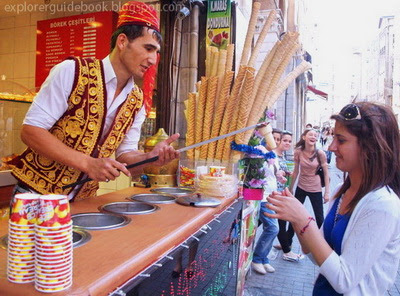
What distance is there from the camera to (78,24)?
4.25 metres

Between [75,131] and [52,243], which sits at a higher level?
[75,131]

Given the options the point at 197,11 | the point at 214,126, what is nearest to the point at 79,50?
the point at 197,11

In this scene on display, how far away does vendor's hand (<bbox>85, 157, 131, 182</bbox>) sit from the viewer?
1.67 meters

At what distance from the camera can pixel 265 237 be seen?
4.50m

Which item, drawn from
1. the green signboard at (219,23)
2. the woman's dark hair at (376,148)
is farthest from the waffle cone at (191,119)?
the woman's dark hair at (376,148)

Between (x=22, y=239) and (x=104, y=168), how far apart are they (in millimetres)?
773

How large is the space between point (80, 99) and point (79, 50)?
8.60ft

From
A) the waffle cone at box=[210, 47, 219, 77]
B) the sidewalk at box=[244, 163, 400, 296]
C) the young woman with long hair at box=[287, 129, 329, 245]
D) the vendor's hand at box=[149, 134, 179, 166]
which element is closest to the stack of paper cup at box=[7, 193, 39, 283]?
the vendor's hand at box=[149, 134, 179, 166]

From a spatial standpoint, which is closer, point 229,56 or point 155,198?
point 155,198

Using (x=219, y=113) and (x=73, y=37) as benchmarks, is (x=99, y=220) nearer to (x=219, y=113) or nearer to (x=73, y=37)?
(x=219, y=113)

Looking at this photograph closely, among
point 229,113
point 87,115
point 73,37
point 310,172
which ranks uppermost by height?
point 73,37

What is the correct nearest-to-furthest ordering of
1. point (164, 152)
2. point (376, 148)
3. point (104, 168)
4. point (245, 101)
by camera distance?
point (376, 148) → point (104, 168) → point (164, 152) → point (245, 101)

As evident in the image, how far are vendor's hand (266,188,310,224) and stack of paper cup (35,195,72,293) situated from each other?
3.15 ft

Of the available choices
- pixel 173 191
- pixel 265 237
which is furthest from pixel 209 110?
pixel 265 237
